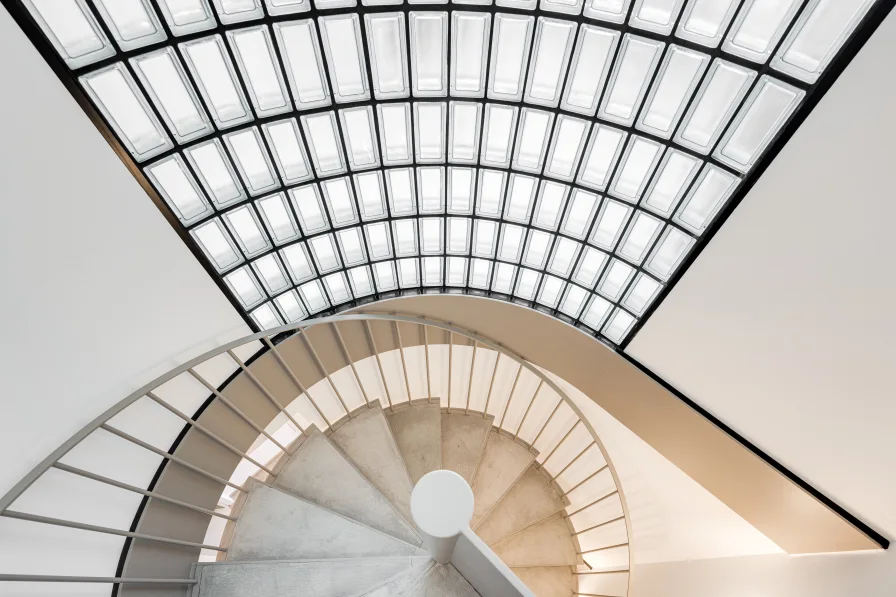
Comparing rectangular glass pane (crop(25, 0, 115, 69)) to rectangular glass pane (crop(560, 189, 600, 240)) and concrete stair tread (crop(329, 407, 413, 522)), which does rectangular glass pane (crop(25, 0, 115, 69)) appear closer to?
rectangular glass pane (crop(560, 189, 600, 240))

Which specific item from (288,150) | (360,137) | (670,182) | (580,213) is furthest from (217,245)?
(670,182)

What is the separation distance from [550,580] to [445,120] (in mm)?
6349

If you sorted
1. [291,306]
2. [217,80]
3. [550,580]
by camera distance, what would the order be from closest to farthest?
1. [217,80]
2. [291,306]
3. [550,580]

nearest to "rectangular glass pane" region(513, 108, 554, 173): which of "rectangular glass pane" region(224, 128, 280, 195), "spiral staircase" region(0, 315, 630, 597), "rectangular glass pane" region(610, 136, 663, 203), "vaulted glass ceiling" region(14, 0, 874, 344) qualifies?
"vaulted glass ceiling" region(14, 0, 874, 344)

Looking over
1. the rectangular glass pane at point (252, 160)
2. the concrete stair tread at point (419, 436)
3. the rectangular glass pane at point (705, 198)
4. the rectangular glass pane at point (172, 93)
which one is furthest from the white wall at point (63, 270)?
the rectangular glass pane at point (705, 198)

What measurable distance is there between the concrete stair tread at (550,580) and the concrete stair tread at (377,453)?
7.86 feet

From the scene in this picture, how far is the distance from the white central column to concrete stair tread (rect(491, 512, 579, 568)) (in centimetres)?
396

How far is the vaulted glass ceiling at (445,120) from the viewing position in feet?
9.98

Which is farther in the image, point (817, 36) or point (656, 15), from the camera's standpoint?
point (656, 15)

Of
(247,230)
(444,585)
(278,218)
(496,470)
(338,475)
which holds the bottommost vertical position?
(444,585)

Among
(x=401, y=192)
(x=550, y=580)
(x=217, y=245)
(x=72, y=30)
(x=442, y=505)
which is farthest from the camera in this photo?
(x=550, y=580)

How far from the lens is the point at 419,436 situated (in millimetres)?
6332

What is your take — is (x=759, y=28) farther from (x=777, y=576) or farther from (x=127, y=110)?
(x=777, y=576)

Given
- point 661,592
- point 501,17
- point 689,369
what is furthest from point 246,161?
point 661,592
